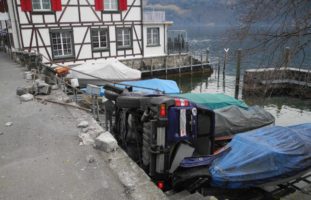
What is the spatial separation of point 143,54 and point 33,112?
667 inches

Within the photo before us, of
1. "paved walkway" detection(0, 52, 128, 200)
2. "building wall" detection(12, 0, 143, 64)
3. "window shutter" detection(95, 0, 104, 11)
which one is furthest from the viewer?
"window shutter" detection(95, 0, 104, 11)

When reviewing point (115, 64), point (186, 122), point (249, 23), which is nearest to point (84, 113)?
point (186, 122)

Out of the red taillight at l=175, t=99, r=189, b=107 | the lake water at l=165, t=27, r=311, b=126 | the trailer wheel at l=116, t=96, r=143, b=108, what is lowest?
the lake water at l=165, t=27, r=311, b=126

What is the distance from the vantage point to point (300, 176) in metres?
5.78

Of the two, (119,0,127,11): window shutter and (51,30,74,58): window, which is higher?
(119,0,127,11): window shutter

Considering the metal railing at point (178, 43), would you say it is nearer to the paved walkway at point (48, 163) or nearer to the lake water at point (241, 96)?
the lake water at point (241, 96)

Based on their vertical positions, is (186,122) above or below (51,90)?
above

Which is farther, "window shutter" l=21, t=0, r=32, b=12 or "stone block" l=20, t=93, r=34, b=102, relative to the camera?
"window shutter" l=21, t=0, r=32, b=12

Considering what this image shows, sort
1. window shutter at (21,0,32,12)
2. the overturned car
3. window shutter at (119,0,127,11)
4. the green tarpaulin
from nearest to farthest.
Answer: the overturned car < the green tarpaulin < window shutter at (21,0,32,12) < window shutter at (119,0,127,11)

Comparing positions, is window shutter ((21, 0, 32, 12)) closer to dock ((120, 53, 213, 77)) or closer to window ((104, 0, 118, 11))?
window ((104, 0, 118, 11))

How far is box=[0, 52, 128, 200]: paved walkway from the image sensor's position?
3.61 metres

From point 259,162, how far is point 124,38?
59.7 ft

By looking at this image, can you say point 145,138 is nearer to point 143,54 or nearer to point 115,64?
point 115,64

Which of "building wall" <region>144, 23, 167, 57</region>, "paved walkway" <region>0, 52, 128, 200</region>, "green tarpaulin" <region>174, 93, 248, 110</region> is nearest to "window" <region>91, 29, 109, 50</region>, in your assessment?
"building wall" <region>144, 23, 167, 57</region>
